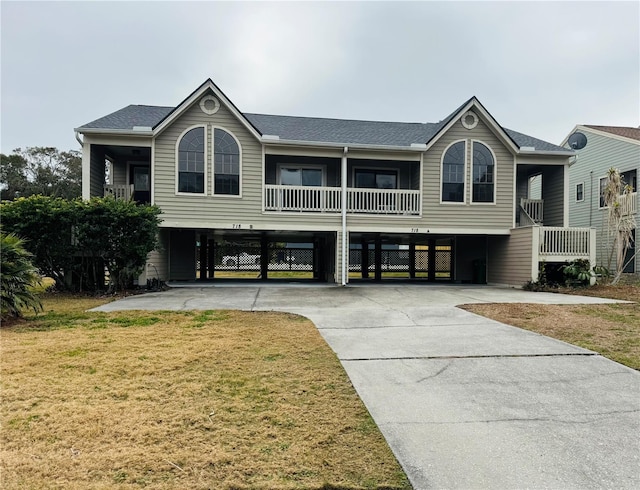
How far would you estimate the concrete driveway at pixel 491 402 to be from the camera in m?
2.52

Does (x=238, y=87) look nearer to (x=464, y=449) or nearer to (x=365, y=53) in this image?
(x=365, y=53)

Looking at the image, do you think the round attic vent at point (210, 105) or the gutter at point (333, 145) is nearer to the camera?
the round attic vent at point (210, 105)

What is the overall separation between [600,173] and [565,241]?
1003 centimetres

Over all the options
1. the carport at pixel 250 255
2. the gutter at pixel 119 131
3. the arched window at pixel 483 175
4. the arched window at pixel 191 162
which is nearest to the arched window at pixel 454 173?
the arched window at pixel 483 175

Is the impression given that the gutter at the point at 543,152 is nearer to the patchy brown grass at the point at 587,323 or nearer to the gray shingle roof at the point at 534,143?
the gray shingle roof at the point at 534,143

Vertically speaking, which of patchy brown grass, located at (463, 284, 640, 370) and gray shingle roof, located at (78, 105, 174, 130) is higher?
gray shingle roof, located at (78, 105, 174, 130)

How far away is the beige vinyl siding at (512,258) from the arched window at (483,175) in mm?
1697

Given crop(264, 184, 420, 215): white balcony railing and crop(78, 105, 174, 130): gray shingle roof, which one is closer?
crop(78, 105, 174, 130): gray shingle roof

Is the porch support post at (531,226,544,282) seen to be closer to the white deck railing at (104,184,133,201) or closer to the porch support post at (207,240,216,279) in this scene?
the porch support post at (207,240,216,279)

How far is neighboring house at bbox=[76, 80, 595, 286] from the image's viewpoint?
1327cm

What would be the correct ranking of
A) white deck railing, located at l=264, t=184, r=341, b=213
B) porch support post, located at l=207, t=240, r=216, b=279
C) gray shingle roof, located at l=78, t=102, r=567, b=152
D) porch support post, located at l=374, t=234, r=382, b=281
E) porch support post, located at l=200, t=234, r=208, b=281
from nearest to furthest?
white deck railing, located at l=264, t=184, r=341, b=213, gray shingle roof, located at l=78, t=102, r=567, b=152, porch support post, located at l=200, t=234, r=208, b=281, porch support post, located at l=207, t=240, r=216, b=279, porch support post, located at l=374, t=234, r=382, b=281

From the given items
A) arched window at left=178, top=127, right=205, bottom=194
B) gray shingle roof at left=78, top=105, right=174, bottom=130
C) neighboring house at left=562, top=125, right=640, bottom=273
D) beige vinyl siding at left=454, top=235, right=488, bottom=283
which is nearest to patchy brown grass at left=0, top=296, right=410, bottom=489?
arched window at left=178, top=127, right=205, bottom=194

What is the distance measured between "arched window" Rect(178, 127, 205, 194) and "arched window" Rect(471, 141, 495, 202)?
10025 millimetres

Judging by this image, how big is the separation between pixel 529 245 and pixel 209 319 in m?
11.2
